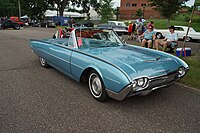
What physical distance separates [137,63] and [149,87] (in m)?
0.45

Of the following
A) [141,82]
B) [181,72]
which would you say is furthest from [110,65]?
[181,72]

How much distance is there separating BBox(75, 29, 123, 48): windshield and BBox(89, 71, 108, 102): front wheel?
2.94ft

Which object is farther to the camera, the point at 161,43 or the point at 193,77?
the point at 161,43

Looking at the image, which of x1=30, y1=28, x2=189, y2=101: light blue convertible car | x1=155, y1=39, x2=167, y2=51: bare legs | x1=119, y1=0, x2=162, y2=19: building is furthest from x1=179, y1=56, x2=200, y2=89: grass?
x1=119, y1=0, x2=162, y2=19: building

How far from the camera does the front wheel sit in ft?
10.1

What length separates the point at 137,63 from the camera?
288 centimetres

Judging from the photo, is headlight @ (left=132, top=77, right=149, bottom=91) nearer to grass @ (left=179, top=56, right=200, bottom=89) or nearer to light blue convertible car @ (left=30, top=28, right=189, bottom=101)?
light blue convertible car @ (left=30, top=28, right=189, bottom=101)

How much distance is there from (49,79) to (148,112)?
2.65 meters

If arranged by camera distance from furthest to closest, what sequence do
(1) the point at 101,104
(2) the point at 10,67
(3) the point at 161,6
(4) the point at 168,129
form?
(3) the point at 161,6, (2) the point at 10,67, (1) the point at 101,104, (4) the point at 168,129

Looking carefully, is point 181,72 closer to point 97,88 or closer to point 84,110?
point 97,88

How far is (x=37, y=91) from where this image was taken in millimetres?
3670

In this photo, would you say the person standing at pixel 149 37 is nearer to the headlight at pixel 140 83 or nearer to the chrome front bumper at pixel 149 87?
the chrome front bumper at pixel 149 87

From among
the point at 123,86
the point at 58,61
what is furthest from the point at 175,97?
the point at 58,61

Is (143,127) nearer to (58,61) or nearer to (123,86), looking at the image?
(123,86)
